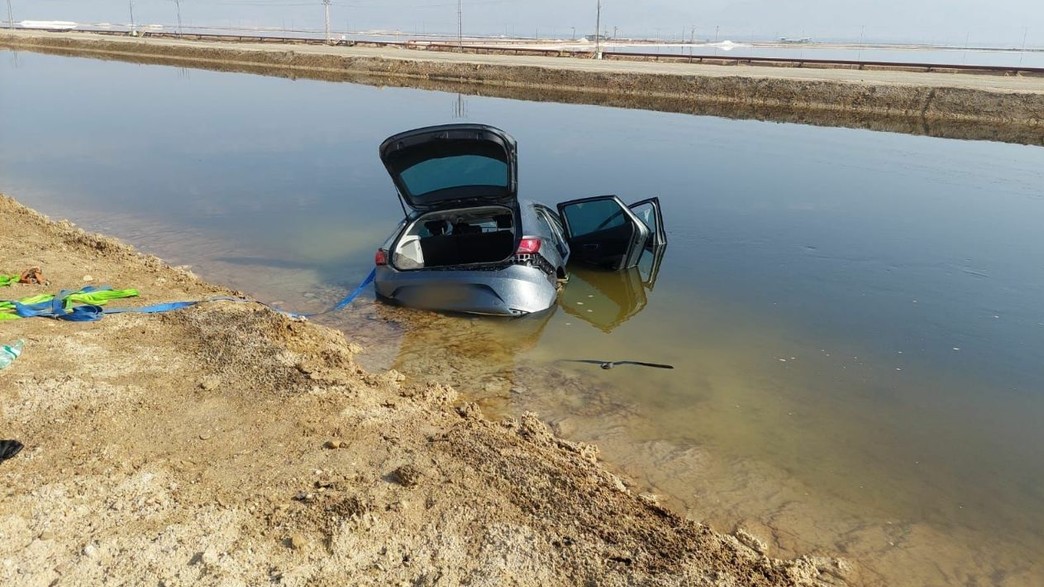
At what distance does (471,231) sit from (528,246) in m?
1.49

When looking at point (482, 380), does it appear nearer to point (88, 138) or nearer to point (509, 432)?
point (509, 432)

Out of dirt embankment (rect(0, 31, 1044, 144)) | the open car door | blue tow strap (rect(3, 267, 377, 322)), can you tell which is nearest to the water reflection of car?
the open car door

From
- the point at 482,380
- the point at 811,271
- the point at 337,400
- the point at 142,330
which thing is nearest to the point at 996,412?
the point at 811,271

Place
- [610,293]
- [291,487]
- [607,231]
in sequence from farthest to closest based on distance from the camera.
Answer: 1. [607,231]
2. [610,293]
3. [291,487]

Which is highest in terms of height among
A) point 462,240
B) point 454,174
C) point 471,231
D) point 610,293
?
point 454,174

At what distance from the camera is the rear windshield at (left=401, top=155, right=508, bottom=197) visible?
30.3 feet

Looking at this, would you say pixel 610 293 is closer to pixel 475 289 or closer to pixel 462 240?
pixel 462 240

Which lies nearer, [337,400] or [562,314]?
[337,400]

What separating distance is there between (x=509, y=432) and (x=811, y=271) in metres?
6.88

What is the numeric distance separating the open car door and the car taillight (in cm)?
218

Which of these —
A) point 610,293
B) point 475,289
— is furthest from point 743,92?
point 475,289

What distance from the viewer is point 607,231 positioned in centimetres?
1098

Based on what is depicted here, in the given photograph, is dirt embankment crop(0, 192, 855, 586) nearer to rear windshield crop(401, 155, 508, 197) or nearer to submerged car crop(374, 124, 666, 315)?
submerged car crop(374, 124, 666, 315)

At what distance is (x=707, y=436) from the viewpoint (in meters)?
6.45
